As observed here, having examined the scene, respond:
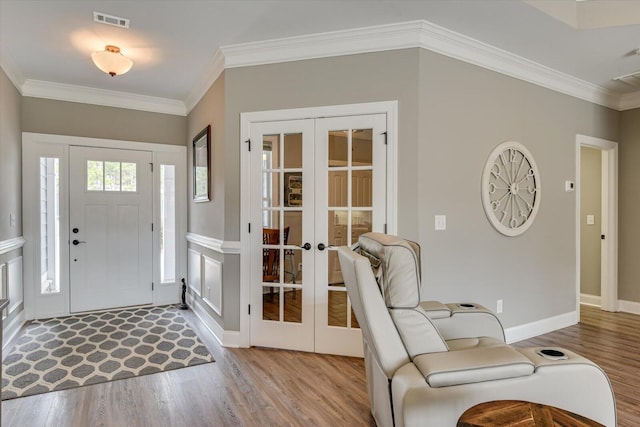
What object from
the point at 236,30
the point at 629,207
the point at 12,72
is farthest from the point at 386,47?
the point at 629,207

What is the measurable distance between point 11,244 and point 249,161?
2457 millimetres

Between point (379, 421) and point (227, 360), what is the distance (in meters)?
1.49

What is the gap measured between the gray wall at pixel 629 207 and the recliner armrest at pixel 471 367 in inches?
160

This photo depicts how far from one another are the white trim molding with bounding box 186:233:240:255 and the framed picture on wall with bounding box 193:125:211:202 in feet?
1.40

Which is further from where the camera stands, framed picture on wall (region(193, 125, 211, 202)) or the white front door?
the white front door

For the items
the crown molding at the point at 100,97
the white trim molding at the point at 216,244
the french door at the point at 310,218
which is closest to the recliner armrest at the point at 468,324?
the french door at the point at 310,218

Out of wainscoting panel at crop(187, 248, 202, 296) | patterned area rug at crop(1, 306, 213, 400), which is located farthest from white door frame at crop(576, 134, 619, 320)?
wainscoting panel at crop(187, 248, 202, 296)

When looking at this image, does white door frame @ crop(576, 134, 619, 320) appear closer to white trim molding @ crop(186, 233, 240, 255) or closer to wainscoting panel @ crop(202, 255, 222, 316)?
white trim molding @ crop(186, 233, 240, 255)

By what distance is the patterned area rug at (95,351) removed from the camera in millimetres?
2623

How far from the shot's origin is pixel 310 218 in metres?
3.05

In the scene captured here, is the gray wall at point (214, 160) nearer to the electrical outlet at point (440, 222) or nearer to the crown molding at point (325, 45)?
the crown molding at point (325, 45)

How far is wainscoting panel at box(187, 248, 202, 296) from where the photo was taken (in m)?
4.14

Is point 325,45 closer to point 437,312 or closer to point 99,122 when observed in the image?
point 437,312

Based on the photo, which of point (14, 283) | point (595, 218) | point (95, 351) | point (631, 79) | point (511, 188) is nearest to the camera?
point (95, 351)
